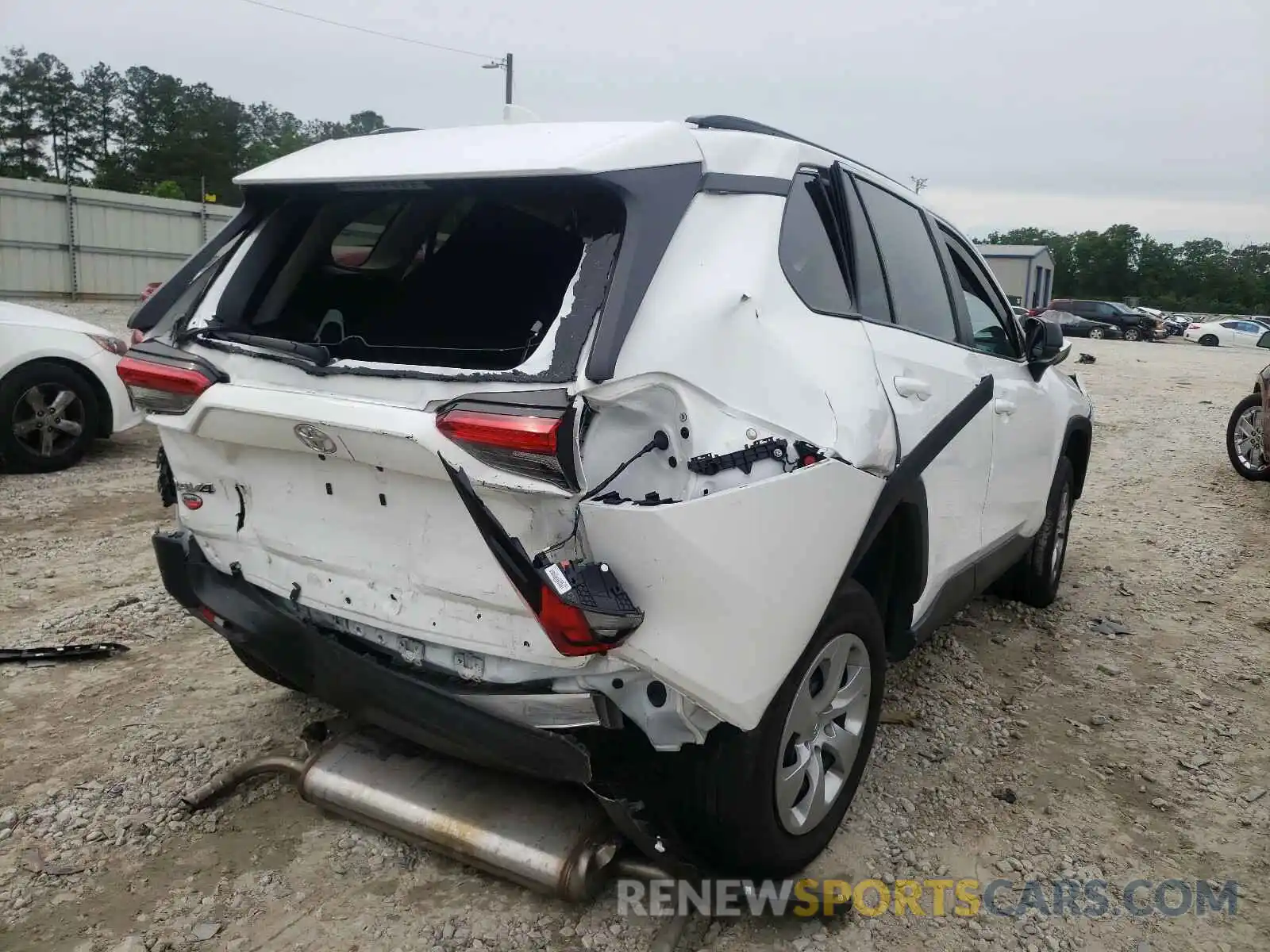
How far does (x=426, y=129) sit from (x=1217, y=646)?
14.3 feet

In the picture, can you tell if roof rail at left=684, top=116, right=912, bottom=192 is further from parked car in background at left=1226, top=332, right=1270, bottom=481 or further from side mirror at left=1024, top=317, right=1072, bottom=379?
parked car in background at left=1226, top=332, right=1270, bottom=481

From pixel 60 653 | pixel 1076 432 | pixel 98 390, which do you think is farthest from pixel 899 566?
pixel 98 390

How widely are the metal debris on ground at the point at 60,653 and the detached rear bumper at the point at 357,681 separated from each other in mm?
1513

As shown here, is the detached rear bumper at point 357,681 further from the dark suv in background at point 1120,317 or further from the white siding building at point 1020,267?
the white siding building at point 1020,267

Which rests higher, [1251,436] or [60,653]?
[1251,436]

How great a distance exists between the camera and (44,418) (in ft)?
23.5

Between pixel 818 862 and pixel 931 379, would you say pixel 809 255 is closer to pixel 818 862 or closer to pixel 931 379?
pixel 931 379

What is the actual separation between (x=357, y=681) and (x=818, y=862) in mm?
1441

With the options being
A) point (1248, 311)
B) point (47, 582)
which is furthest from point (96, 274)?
point (1248, 311)

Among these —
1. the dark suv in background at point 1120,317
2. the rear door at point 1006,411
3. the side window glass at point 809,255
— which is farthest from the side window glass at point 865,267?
the dark suv in background at point 1120,317

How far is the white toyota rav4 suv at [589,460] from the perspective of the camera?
2.08 m

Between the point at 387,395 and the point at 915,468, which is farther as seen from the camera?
the point at 915,468

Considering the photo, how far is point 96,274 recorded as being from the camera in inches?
798

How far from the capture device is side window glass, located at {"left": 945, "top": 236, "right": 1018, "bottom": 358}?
3820 mm
